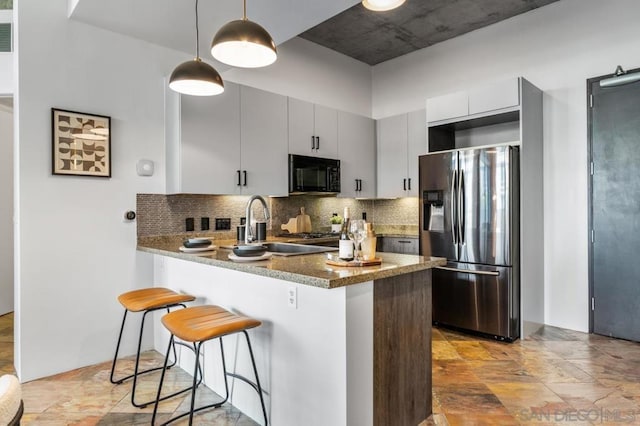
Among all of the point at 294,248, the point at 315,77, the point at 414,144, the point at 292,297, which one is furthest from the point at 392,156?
the point at 292,297

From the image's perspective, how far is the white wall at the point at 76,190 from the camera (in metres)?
2.66

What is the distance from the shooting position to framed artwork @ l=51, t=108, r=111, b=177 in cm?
276

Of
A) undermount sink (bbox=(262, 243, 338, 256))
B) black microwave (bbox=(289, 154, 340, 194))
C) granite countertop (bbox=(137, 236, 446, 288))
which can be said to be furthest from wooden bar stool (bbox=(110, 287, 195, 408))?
black microwave (bbox=(289, 154, 340, 194))

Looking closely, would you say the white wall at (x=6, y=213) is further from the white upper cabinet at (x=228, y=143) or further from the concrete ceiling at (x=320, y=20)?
the white upper cabinet at (x=228, y=143)

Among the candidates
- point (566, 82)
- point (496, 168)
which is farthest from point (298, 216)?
point (566, 82)

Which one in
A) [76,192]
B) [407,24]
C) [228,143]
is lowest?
[76,192]

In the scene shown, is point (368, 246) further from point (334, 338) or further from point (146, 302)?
point (146, 302)

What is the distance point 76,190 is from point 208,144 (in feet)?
3.45

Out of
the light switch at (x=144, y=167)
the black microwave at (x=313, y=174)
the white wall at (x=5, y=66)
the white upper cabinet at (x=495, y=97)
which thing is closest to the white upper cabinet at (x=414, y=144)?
the white upper cabinet at (x=495, y=97)

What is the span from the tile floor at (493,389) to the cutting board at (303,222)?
183 centimetres

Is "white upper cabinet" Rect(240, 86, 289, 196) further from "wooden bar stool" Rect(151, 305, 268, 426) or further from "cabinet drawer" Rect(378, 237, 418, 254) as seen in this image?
"wooden bar stool" Rect(151, 305, 268, 426)

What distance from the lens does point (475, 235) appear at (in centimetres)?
360

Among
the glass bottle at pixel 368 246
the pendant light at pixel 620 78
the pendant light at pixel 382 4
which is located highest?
the pendant light at pixel 620 78

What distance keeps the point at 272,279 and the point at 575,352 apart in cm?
271
